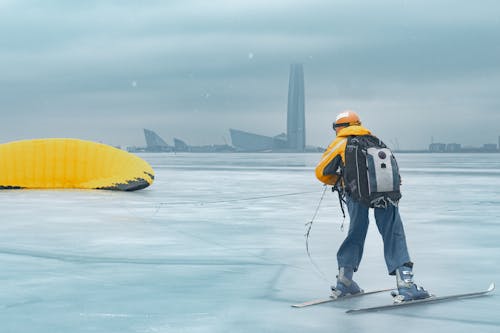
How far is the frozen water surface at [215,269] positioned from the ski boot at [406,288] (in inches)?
5.3

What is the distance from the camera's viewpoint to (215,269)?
9.70 meters

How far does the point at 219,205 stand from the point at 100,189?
26.7 ft

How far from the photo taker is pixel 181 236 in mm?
13352

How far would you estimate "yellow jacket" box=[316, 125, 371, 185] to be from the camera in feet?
24.5

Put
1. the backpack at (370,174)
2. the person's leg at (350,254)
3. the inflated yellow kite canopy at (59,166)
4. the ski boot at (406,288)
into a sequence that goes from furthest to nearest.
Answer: the inflated yellow kite canopy at (59,166)
the person's leg at (350,254)
the ski boot at (406,288)
the backpack at (370,174)

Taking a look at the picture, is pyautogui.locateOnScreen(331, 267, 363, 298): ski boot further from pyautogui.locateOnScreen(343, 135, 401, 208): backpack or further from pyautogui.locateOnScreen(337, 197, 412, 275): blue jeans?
pyautogui.locateOnScreen(343, 135, 401, 208): backpack

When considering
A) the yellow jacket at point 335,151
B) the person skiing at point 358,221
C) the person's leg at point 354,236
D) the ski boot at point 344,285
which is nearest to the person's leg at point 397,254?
the person skiing at point 358,221

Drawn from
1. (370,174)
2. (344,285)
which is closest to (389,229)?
(370,174)

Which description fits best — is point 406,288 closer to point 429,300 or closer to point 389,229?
point 429,300

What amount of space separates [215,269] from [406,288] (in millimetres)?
3089

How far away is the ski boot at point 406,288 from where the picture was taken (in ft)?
24.1

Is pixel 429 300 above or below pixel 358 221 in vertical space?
below

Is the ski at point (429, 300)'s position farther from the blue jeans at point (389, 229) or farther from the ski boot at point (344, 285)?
the ski boot at point (344, 285)

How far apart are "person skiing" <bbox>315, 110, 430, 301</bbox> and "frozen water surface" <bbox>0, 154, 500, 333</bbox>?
8.6 inches
